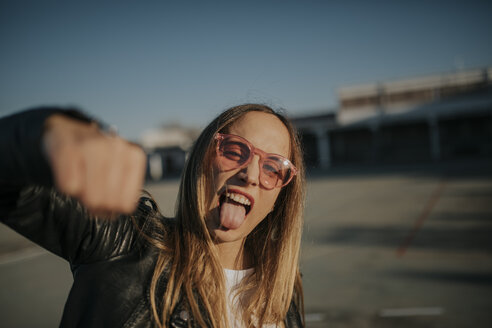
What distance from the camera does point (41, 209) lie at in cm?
96

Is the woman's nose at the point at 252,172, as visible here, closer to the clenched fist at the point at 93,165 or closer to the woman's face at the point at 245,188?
the woman's face at the point at 245,188

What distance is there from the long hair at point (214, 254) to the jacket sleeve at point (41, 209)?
7.9 inches

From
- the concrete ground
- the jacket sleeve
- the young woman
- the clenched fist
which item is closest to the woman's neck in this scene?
the young woman

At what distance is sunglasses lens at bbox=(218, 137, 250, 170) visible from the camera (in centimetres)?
149

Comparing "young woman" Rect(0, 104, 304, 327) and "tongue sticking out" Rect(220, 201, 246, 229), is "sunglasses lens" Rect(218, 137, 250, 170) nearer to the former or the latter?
"young woman" Rect(0, 104, 304, 327)

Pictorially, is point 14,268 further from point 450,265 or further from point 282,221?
point 450,265

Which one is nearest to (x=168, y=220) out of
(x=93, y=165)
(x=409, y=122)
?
(x=93, y=165)

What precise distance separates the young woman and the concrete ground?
75 cm

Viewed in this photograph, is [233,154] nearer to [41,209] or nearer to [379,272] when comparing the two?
[41,209]

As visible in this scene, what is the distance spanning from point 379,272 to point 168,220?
5536 mm

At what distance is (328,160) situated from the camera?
134ft

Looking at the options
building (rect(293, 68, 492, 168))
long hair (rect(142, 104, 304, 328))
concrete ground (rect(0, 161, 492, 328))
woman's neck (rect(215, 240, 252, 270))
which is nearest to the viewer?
long hair (rect(142, 104, 304, 328))

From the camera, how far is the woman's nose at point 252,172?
1495mm

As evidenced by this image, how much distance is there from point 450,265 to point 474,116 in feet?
126
